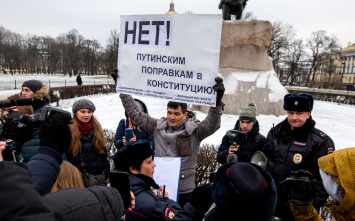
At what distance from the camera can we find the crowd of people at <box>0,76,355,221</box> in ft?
3.38

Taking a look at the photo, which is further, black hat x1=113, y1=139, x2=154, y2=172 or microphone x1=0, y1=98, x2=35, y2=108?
microphone x1=0, y1=98, x2=35, y2=108

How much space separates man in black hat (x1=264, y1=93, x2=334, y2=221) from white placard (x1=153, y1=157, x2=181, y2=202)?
0.91 meters

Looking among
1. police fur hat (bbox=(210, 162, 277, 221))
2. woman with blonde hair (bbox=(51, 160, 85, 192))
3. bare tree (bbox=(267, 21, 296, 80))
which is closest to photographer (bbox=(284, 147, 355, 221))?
police fur hat (bbox=(210, 162, 277, 221))

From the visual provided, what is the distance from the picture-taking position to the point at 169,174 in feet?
8.19

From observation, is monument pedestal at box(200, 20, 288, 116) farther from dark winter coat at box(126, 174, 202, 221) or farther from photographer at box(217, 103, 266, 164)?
dark winter coat at box(126, 174, 202, 221)

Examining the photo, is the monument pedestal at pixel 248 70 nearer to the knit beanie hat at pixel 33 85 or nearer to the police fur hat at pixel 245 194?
the knit beanie hat at pixel 33 85

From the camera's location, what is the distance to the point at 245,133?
3090mm

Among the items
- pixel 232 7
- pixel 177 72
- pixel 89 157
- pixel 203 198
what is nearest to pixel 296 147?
pixel 177 72

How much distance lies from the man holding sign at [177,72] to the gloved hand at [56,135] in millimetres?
1224

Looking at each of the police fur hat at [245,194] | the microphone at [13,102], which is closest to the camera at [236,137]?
the police fur hat at [245,194]

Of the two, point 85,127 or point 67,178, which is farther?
point 85,127

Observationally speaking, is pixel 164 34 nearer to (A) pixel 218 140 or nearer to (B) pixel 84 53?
(A) pixel 218 140

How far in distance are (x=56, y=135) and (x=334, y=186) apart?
5.37ft

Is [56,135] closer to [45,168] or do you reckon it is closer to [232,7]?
[45,168]
